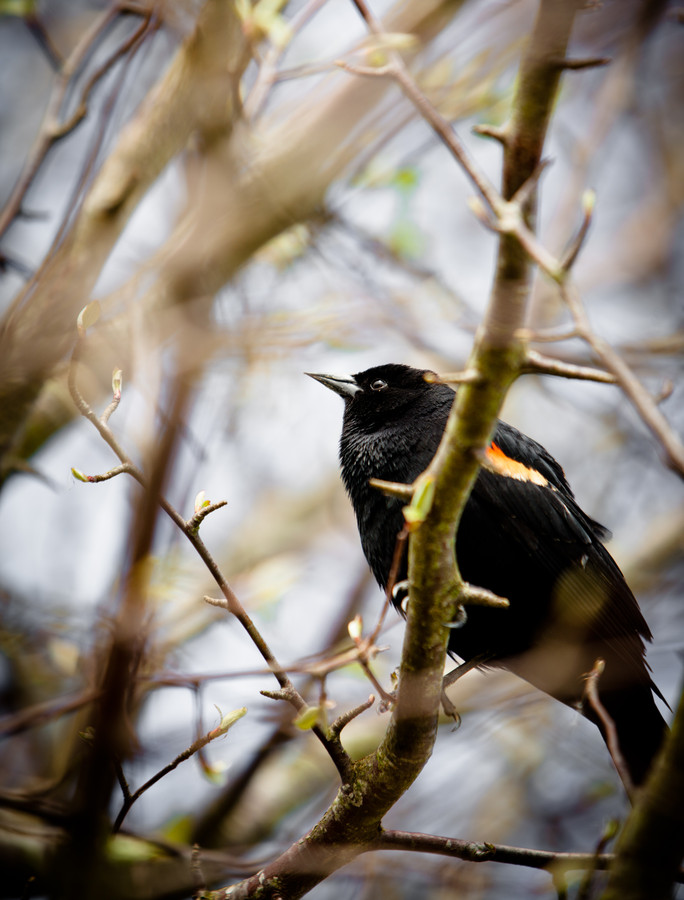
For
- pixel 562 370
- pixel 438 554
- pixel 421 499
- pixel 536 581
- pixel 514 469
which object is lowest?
pixel 536 581

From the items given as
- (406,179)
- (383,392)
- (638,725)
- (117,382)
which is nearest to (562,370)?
(117,382)

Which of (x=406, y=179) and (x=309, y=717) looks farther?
(x=406, y=179)

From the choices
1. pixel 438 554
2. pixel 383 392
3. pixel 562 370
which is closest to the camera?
pixel 562 370

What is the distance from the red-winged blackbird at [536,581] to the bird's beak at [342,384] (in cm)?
67

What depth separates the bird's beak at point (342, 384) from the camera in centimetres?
370

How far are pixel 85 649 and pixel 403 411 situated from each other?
71.6 inches

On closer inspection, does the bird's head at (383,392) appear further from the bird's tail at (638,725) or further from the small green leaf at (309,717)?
the small green leaf at (309,717)

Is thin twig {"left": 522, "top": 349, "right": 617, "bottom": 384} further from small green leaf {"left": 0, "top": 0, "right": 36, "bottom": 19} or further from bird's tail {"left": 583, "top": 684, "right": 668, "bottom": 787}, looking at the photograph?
small green leaf {"left": 0, "top": 0, "right": 36, "bottom": 19}

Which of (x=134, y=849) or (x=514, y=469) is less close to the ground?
(x=514, y=469)

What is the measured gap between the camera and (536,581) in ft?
9.19

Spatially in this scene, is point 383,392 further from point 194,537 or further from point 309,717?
point 309,717

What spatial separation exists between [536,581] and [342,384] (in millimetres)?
1430

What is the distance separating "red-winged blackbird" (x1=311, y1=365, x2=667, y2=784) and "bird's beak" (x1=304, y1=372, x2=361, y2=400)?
0.67 metres

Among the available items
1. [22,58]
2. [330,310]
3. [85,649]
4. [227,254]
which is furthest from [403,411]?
[22,58]
